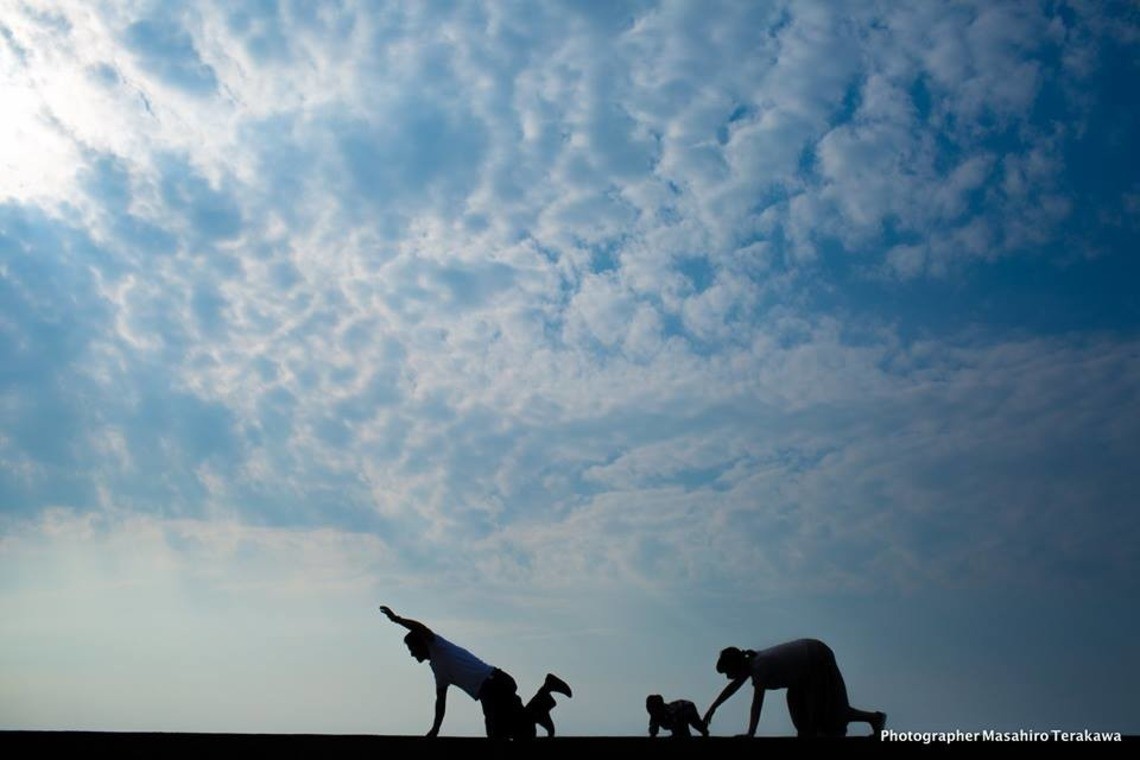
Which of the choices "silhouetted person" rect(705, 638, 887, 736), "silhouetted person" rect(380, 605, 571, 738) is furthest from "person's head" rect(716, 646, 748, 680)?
"silhouetted person" rect(380, 605, 571, 738)

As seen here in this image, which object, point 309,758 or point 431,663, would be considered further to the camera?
point 431,663

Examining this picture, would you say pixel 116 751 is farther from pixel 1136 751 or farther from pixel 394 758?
pixel 1136 751

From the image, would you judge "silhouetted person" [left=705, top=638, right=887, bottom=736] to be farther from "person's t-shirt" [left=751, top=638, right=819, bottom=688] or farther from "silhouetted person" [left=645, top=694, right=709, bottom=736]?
"silhouetted person" [left=645, top=694, right=709, bottom=736]

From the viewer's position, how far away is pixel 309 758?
847 cm

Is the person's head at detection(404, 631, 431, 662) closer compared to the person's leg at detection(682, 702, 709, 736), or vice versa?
the person's head at detection(404, 631, 431, 662)

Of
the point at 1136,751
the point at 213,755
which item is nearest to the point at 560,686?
the point at 213,755

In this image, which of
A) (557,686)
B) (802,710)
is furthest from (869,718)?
(557,686)

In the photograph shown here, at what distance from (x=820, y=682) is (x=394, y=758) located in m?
5.79

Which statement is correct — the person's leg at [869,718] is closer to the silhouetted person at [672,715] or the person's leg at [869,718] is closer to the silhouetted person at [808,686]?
the silhouetted person at [808,686]

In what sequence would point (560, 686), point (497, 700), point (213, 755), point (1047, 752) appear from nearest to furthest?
point (213, 755), point (1047, 752), point (497, 700), point (560, 686)

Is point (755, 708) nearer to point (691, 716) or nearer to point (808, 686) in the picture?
point (808, 686)

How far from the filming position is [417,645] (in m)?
12.1

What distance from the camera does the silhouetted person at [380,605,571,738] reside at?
11.5 metres

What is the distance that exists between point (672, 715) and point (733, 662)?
222 inches
